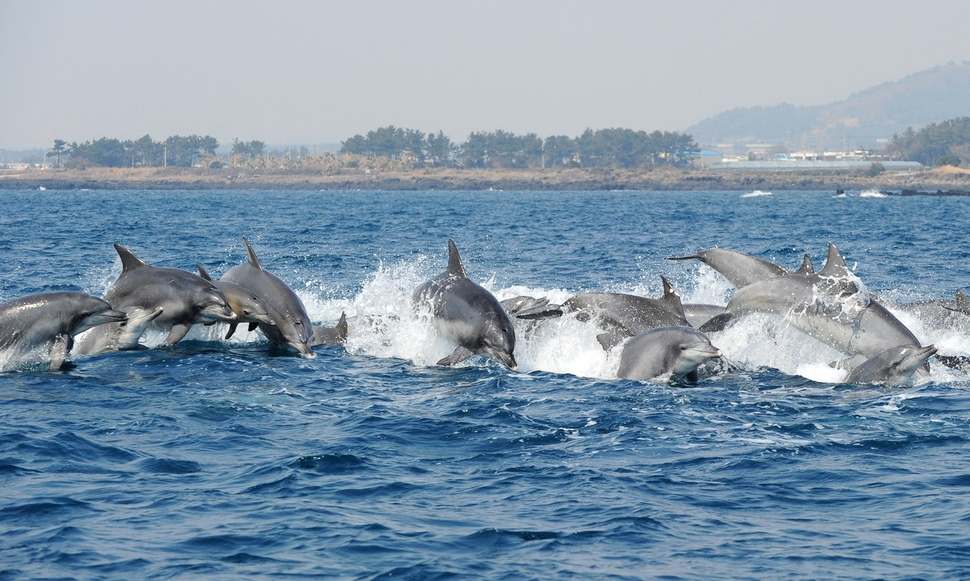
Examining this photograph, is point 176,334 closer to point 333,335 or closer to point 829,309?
point 333,335

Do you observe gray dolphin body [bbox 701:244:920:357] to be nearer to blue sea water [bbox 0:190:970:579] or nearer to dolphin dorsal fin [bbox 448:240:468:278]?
blue sea water [bbox 0:190:970:579]

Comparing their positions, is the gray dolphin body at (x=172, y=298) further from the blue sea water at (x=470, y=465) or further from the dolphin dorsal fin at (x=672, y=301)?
the dolphin dorsal fin at (x=672, y=301)

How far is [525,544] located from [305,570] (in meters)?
1.61

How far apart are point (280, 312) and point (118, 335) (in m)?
2.20

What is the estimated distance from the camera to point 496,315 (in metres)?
16.1

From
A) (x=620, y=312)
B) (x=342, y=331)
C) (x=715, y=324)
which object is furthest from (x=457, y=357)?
(x=715, y=324)

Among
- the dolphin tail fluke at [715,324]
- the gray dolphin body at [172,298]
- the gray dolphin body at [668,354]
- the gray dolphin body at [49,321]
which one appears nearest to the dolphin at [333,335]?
the gray dolphin body at [172,298]

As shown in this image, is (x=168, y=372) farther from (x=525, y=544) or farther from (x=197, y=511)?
(x=525, y=544)

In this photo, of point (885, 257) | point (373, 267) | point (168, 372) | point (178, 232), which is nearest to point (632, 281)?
point (373, 267)

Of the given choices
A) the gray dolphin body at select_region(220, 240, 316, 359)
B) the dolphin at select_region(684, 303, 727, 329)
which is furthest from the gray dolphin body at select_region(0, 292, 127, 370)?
the dolphin at select_region(684, 303, 727, 329)

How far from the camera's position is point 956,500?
10281 millimetres

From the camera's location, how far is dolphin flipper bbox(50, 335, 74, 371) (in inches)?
607

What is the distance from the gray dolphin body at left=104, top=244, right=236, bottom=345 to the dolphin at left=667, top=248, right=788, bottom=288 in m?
6.20

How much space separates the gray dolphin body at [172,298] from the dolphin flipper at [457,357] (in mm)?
3010
